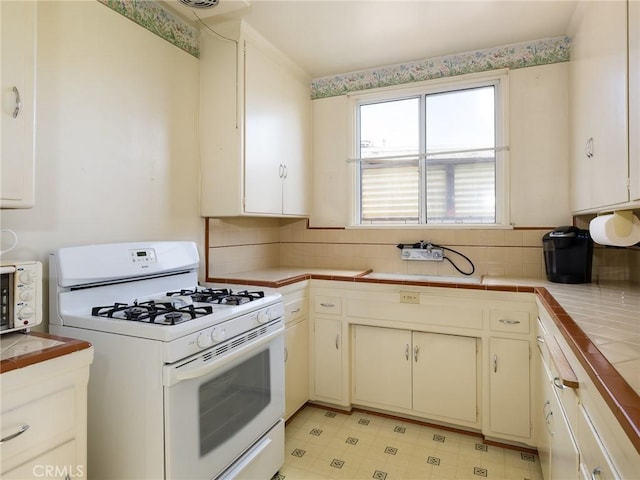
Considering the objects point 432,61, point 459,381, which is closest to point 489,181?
point 432,61

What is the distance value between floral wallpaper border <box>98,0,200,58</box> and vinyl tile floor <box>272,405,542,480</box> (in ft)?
7.95

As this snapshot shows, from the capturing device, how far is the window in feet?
8.67

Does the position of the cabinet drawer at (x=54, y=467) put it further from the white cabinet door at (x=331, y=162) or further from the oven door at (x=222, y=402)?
the white cabinet door at (x=331, y=162)

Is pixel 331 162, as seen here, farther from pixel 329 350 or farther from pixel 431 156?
pixel 329 350

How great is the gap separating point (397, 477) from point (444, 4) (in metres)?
2.48

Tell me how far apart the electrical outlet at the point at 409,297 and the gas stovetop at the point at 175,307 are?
0.91 metres

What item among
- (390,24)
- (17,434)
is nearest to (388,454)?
(17,434)

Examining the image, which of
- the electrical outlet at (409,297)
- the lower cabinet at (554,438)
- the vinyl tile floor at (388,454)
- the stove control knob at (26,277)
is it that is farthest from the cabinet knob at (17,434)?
the electrical outlet at (409,297)

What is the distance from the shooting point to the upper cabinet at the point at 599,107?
1.40 m

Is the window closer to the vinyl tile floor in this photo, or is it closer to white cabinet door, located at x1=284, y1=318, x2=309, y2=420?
white cabinet door, located at x1=284, y1=318, x2=309, y2=420

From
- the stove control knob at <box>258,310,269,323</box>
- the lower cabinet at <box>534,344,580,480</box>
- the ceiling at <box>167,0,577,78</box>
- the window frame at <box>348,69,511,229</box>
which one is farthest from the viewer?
the window frame at <box>348,69,511,229</box>

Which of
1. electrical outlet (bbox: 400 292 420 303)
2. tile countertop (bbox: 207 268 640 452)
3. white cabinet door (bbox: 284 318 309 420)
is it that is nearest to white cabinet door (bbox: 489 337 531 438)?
tile countertop (bbox: 207 268 640 452)

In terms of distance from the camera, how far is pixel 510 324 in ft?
6.73

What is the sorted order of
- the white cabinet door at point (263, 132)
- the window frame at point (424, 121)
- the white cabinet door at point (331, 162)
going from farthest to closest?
the white cabinet door at point (331, 162) → the window frame at point (424, 121) → the white cabinet door at point (263, 132)
